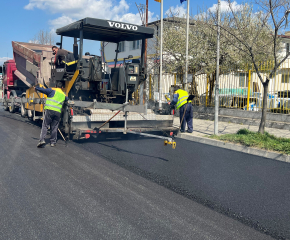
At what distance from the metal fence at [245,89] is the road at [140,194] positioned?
16.0 feet

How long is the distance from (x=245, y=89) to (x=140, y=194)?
8969mm

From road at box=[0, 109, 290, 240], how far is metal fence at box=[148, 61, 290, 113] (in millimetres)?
4872

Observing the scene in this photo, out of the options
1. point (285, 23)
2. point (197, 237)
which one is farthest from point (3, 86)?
point (197, 237)

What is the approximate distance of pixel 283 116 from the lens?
10.6m

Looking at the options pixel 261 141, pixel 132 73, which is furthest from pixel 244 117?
pixel 132 73

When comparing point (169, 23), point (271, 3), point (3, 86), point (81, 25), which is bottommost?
point (3, 86)

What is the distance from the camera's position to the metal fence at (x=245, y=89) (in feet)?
35.7

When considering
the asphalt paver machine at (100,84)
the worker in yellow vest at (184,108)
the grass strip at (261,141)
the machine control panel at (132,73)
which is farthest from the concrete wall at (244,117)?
the machine control panel at (132,73)

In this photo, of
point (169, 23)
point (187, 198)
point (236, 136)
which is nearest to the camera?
point (187, 198)

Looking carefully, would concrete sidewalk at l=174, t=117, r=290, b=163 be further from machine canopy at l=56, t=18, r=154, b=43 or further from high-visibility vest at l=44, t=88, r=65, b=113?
high-visibility vest at l=44, t=88, r=65, b=113

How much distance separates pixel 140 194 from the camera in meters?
4.29

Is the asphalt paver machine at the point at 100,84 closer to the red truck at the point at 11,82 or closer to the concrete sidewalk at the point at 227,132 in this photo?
the concrete sidewalk at the point at 227,132

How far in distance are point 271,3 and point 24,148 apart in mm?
6687

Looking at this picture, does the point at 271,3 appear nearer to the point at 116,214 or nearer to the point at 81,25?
the point at 81,25
